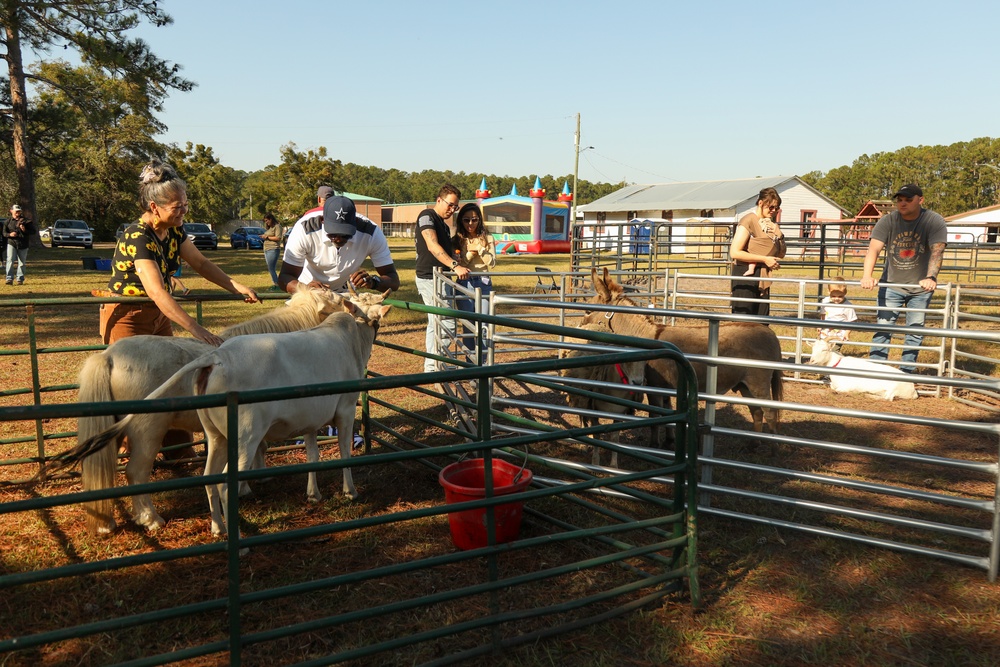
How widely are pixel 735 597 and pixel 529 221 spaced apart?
44305 mm

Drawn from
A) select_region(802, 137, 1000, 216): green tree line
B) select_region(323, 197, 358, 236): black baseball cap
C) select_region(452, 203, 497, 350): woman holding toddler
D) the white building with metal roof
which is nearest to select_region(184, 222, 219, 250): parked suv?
the white building with metal roof

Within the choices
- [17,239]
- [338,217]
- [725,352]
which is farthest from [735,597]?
[17,239]

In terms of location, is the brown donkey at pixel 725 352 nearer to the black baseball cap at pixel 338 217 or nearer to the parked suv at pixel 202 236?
the black baseball cap at pixel 338 217

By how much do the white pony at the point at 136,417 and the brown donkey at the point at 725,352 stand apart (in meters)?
3.41

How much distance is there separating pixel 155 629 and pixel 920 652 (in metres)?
3.50

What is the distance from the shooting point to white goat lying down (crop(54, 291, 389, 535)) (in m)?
3.85

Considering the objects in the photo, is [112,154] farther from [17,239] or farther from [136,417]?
[136,417]

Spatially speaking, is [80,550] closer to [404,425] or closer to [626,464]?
[404,425]

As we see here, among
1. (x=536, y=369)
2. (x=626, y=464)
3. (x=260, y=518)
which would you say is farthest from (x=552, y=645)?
(x=626, y=464)

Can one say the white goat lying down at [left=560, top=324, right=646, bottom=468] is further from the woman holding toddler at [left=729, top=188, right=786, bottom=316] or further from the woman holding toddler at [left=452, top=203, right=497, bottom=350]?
the woman holding toddler at [left=729, top=188, right=786, bottom=316]

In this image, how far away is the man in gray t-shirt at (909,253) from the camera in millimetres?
8156

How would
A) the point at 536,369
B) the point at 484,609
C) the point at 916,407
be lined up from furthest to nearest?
the point at 916,407
the point at 484,609
the point at 536,369

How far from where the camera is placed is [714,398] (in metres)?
4.18

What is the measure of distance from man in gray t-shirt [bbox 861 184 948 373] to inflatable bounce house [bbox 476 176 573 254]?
34118mm
